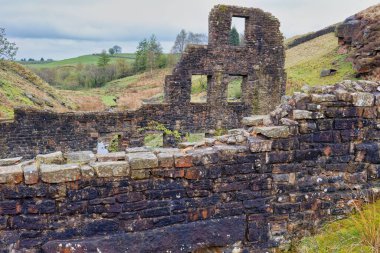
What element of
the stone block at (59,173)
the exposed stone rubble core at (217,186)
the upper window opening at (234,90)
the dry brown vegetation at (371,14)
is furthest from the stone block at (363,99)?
the dry brown vegetation at (371,14)

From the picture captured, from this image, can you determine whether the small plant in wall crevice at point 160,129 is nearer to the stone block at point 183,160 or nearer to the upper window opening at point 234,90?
the upper window opening at point 234,90

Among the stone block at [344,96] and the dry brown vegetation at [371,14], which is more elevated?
the dry brown vegetation at [371,14]

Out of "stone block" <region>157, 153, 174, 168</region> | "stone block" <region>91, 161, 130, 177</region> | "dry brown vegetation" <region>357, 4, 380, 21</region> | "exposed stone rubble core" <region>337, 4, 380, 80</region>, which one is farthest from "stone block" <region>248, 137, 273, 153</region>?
"dry brown vegetation" <region>357, 4, 380, 21</region>

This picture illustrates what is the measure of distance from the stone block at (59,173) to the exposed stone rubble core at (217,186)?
1 cm

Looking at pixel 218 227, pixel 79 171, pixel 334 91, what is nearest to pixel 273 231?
pixel 218 227

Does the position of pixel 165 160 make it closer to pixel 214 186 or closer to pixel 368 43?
pixel 214 186

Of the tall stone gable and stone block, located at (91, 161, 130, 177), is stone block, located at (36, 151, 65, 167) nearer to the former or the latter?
stone block, located at (91, 161, 130, 177)

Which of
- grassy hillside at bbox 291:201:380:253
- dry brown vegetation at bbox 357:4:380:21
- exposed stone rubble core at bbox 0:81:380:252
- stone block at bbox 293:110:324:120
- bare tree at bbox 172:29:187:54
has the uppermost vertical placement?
bare tree at bbox 172:29:187:54

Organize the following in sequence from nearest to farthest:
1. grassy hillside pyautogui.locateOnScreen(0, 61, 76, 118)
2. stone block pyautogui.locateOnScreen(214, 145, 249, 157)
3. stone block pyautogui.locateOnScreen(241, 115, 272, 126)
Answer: stone block pyautogui.locateOnScreen(214, 145, 249, 157) → stone block pyautogui.locateOnScreen(241, 115, 272, 126) → grassy hillside pyautogui.locateOnScreen(0, 61, 76, 118)

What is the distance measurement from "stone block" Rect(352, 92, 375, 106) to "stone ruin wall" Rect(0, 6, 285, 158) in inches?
409

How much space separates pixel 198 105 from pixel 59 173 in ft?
39.2

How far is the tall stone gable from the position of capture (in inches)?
626

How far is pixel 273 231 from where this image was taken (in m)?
5.79

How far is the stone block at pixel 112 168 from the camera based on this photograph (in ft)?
16.1
